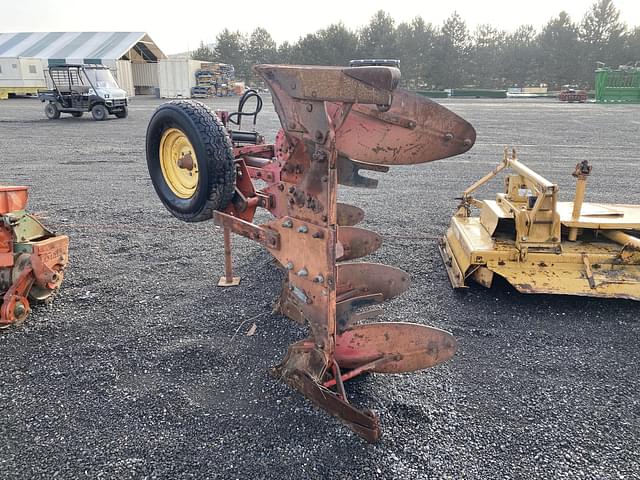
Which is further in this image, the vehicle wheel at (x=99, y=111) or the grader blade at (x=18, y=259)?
the vehicle wheel at (x=99, y=111)

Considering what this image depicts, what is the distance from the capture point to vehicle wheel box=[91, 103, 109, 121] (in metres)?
17.8

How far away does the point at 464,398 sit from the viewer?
9.15ft

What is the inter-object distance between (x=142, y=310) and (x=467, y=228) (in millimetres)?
3013

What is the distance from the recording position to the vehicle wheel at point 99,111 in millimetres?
17828

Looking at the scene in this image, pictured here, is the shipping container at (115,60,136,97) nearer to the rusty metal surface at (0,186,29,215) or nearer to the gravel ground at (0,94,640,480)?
the gravel ground at (0,94,640,480)

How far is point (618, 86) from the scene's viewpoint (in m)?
28.7

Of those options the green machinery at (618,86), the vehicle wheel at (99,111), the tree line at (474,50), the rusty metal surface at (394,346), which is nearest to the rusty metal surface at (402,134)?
the rusty metal surface at (394,346)

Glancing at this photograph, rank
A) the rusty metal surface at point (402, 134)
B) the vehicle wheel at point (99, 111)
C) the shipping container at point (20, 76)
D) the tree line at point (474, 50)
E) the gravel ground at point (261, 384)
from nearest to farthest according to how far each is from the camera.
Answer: the rusty metal surface at point (402, 134)
the gravel ground at point (261, 384)
the vehicle wheel at point (99, 111)
the shipping container at point (20, 76)
the tree line at point (474, 50)

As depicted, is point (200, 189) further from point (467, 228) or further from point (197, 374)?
point (467, 228)

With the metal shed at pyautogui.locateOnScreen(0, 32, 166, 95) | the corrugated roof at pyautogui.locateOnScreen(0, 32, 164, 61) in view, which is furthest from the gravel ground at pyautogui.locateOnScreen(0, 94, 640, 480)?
the corrugated roof at pyautogui.locateOnScreen(0, 32, 164, 61)

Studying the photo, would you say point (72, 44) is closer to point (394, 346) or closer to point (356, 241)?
point (356, 241)

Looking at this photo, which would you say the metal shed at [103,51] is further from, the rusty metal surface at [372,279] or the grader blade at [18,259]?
the rusty metal surface at [372,279]

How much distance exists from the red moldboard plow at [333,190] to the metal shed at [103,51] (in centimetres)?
3536

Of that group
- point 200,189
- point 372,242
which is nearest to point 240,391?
point 200,189
